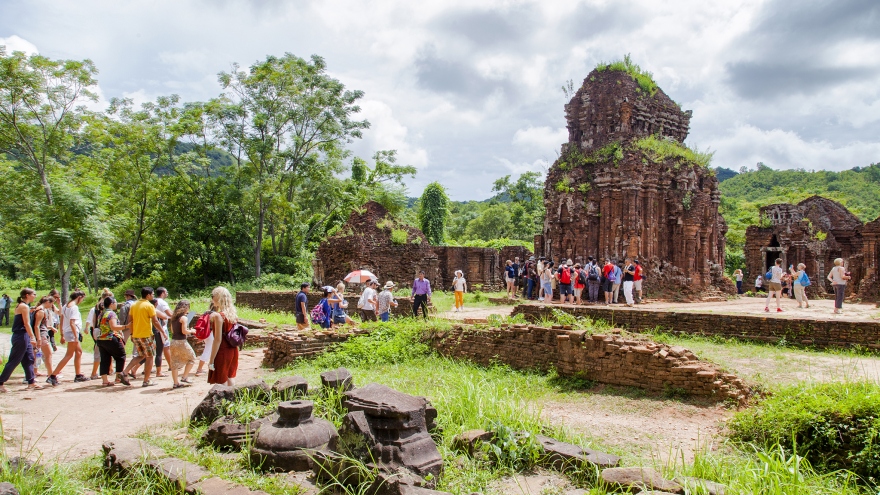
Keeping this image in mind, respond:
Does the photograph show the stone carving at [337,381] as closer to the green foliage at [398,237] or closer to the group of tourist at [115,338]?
the group of tourist at [115,338]

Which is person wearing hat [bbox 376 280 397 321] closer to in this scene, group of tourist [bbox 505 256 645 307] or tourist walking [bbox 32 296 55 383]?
tourist walking [bbox 32 296 55 383]

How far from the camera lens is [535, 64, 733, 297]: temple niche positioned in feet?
59.7

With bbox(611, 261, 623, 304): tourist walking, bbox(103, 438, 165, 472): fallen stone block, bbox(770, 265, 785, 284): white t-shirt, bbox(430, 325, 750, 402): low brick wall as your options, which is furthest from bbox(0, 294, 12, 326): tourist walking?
bbox(770, 265, 785, 284): white t-shirt

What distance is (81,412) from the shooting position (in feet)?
21.9

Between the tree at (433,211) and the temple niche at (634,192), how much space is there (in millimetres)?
15308

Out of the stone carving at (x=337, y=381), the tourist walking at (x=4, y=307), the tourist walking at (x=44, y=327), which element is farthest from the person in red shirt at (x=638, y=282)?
the tourist walking at (x=4, y=307)

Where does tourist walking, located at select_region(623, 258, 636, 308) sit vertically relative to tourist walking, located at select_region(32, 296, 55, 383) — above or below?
above

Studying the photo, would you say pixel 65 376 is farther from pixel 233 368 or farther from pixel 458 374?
pixel 458 374

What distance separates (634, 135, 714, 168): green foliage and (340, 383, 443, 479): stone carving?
1658cm

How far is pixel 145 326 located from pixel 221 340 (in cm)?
196

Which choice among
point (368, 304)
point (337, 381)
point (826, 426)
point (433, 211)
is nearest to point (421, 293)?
point (368, 304)

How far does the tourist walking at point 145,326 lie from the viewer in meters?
7.88

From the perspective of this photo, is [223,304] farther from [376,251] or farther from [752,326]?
[376,251]

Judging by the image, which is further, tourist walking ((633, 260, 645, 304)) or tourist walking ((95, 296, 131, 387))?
tourist walking ((633, 260, 645, 304))
